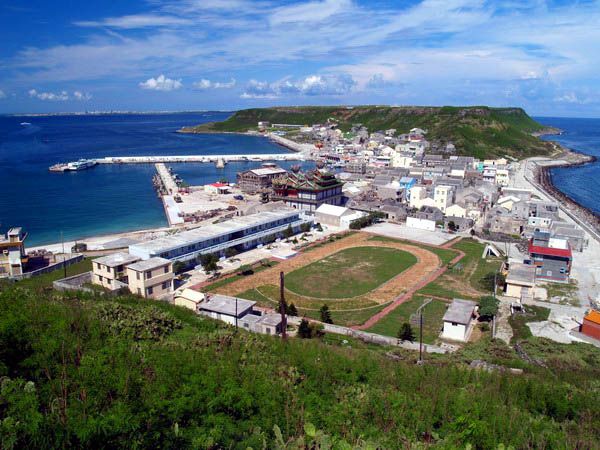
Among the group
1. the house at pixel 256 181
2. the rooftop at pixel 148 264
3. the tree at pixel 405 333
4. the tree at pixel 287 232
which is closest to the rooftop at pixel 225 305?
the rooftop at pixel 148 264

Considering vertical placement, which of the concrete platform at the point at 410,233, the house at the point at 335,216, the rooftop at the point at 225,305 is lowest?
the concrete platform at the point at 410,233

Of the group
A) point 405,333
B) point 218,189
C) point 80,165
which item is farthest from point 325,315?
point 80,165

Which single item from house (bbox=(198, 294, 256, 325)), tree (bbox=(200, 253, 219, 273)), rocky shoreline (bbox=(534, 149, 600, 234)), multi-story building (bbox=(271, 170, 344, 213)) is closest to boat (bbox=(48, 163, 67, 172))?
multi-story building (bbox=(271, 170, 344, 213))

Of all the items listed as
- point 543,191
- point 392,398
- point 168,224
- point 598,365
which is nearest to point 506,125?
point 543,191

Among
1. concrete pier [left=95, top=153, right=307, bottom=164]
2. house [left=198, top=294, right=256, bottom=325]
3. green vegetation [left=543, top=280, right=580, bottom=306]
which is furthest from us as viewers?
concrete pier [left=95, top=153, right=307, bottom=164]

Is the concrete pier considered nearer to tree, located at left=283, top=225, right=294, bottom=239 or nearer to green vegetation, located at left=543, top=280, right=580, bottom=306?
tree, located at left=283, top=225, right=294, bottom=239

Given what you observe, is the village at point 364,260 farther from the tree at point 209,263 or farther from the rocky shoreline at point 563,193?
the rocky shoreline at point 563,193
